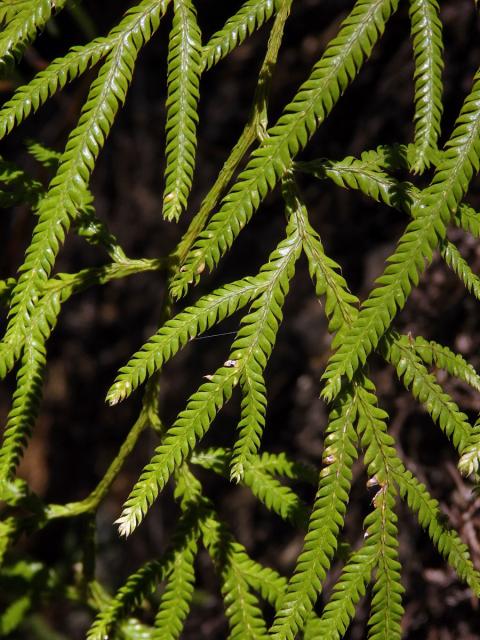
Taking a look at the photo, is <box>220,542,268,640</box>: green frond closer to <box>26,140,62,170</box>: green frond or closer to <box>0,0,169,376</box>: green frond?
<box>0,0,169,376</box>: green frond

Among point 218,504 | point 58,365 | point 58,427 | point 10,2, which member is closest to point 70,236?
point 58,365

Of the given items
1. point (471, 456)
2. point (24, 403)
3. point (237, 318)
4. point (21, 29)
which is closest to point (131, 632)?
point (24, 403)

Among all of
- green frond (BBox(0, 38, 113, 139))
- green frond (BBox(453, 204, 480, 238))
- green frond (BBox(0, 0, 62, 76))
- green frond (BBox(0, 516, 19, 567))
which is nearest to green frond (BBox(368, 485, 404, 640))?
green frond (BBox(453, 204, 480, 238))

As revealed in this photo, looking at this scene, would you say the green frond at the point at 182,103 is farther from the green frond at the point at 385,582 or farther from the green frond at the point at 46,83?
the green frond at the point at 385,582

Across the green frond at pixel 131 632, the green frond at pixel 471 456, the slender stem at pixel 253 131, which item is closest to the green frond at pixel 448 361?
the green frond at pixel 471 456

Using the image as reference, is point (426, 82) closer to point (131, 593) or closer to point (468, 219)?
point (468, 219)

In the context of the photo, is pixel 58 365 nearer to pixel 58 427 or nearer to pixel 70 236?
pixel 58 427
